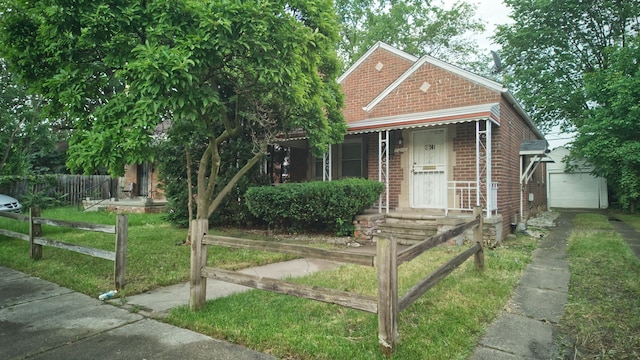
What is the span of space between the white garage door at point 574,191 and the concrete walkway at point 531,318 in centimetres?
1793

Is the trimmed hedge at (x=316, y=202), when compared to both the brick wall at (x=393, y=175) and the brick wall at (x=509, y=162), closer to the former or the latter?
the brick wall at (x=393, y=175)

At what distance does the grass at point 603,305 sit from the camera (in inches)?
121

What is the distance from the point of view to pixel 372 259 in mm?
2871

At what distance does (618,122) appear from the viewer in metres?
13.2

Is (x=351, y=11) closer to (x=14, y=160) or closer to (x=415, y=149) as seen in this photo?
(x=415, y=149)

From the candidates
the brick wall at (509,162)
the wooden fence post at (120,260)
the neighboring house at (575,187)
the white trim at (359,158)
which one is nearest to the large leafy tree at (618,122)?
the brick wall at (509,162)

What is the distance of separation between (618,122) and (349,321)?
15046 mm

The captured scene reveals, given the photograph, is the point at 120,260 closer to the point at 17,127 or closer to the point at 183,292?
the point at 183,292

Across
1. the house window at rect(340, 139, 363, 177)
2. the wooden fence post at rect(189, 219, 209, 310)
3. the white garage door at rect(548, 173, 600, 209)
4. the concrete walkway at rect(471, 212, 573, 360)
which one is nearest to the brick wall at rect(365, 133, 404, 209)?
the house window at rect(340, 139, 363, 177)

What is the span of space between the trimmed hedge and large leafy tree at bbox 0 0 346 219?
251cm

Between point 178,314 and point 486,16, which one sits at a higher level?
point 486,16

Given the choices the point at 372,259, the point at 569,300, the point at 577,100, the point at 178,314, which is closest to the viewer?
the point at 372,259

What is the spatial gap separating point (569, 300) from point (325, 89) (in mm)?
6047

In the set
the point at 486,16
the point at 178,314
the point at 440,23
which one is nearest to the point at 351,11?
the point at 440,23
